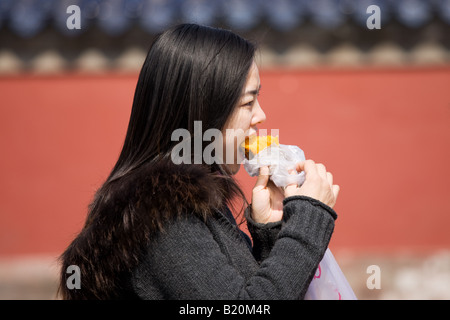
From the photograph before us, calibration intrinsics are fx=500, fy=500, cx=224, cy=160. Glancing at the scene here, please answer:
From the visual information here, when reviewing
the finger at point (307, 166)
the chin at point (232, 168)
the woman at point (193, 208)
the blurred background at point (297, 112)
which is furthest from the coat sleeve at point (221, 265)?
the blurred background at point (297, 112)

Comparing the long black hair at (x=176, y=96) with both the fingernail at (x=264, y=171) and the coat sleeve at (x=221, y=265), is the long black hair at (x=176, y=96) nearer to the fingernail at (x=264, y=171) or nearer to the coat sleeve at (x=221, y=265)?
the fingernail at (x=264, y=171)

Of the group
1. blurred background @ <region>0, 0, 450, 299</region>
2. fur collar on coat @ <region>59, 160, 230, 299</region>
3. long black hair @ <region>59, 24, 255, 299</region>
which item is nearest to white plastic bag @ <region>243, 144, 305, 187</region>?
long black hair @ <region>59, 24, 255, 299</region>

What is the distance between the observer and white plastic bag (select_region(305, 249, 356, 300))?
154cm

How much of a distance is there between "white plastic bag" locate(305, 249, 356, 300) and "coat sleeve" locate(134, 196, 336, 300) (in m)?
0.17

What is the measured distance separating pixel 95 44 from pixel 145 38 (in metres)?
0.49

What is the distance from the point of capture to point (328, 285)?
1581mm

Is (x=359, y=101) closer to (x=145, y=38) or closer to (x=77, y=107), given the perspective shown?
(x=145, y=38)

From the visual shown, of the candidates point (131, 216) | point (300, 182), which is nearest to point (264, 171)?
point (300, 182)

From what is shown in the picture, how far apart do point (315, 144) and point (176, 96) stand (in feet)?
10.8

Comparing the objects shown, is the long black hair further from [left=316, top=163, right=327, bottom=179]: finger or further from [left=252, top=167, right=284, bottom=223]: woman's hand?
[left=316, top=163, right=327, bottom=179]: finger

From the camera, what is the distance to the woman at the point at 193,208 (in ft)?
4.44

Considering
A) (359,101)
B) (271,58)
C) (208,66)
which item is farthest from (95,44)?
(208,66)
